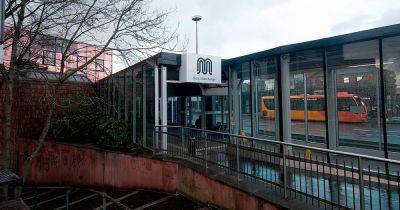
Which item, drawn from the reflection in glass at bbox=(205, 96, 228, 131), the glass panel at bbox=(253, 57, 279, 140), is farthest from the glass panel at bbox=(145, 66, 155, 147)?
the reflection in glass at bbox=(205, 96, 228, 131)

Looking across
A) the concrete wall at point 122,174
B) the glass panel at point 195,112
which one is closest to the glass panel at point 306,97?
the concrete wall at point 122,174

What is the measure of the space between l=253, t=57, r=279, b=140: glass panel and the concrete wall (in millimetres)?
3216

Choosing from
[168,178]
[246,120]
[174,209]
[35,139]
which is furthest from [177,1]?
[35,139]

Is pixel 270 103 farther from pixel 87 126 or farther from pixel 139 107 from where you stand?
pixel 87 126

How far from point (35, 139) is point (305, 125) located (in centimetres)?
1060

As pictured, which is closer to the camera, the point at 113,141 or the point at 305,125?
the point at 305,125

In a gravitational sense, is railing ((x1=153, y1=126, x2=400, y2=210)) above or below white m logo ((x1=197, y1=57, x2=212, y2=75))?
below

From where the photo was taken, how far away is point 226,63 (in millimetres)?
11086

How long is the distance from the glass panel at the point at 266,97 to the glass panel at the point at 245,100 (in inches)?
11.0

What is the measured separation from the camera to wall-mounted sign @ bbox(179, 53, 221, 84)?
10023 millimetres

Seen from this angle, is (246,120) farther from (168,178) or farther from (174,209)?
(174,209)

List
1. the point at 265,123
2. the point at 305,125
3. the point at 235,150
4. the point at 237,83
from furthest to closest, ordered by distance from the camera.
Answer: the point at 237,83, the point at 265,123, the point at 305,125, the point at 235,150

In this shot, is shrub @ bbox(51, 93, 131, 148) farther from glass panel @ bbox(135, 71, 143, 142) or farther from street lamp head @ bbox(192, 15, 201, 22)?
street lamp head @ bbox(192, 15, 201, 22)

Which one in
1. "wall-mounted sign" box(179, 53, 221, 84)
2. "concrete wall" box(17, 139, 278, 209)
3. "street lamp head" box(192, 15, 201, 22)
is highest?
"street lamp head" box(192, 15, 201, 22)
